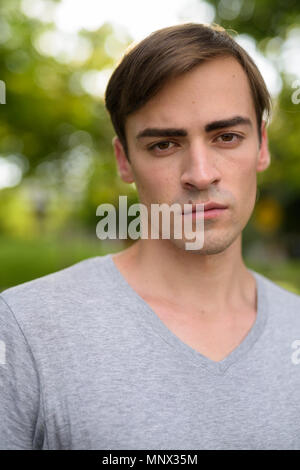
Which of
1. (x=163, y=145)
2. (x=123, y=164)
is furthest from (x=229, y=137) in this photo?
(x=123, y=164)

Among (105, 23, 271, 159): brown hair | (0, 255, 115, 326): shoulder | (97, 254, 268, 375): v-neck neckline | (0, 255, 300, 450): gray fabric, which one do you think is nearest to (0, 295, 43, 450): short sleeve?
(0, 255, 300, 450): gray fabric

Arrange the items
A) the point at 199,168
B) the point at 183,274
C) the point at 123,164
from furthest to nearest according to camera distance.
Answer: the point at 123,164 → the point at 183,274 → the point at 199,168

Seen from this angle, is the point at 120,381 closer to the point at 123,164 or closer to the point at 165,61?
the point at 123,164

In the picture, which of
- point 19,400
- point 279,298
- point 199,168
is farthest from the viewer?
point 279,298

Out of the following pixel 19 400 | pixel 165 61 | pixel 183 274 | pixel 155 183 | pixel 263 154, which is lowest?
pixel 19 400

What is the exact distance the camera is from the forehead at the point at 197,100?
7.47 ft

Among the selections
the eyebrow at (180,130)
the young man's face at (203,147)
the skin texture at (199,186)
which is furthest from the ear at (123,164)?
the eyebrow at (180,130)

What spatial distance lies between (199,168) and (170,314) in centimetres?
68

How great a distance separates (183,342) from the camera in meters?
2.26

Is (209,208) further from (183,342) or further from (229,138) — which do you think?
(183,342)

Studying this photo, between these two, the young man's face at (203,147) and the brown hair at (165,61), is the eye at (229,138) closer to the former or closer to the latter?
the young man's face at (203,147)

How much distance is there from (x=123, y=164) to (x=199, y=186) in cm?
59

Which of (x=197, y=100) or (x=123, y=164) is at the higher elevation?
(x=197, y=100)

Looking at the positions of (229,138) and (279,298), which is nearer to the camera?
(229,138)
